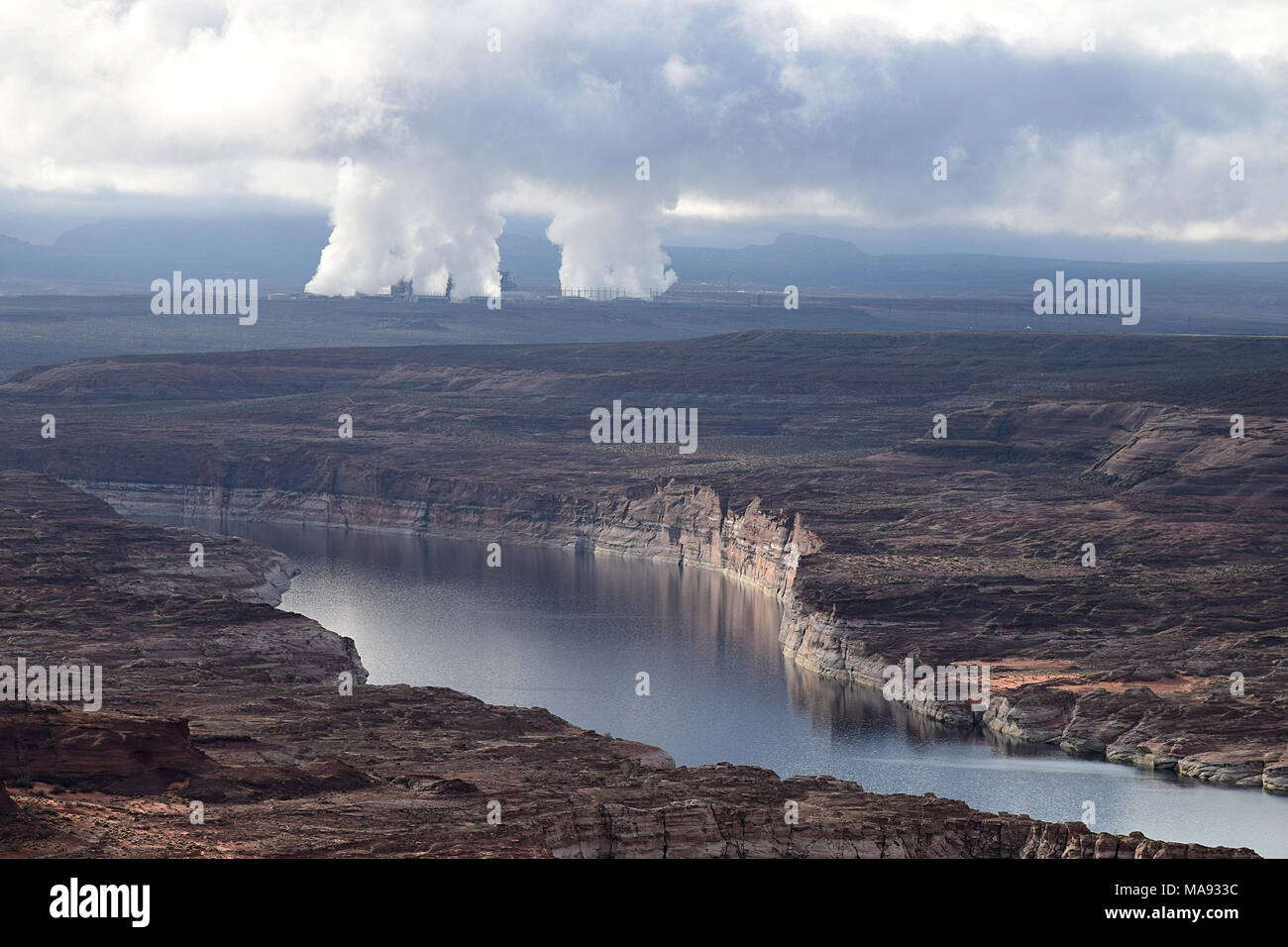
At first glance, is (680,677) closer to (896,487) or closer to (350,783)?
(350,783)

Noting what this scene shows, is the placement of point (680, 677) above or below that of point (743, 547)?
below

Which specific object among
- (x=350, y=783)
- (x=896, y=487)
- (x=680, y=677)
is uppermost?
(x=896, y=487)

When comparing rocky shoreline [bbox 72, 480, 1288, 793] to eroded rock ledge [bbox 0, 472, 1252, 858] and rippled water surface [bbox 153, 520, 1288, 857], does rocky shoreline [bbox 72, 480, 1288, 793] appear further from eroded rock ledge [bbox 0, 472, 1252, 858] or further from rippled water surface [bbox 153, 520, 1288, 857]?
eroded rock ledge [bbox 0, 472, 1252, 858]

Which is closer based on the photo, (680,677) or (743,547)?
(680,677)

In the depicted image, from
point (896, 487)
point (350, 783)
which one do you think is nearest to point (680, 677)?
point (350, 783)

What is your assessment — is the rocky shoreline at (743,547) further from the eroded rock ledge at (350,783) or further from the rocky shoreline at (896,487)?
the eroded rock ledge at (350,783)
